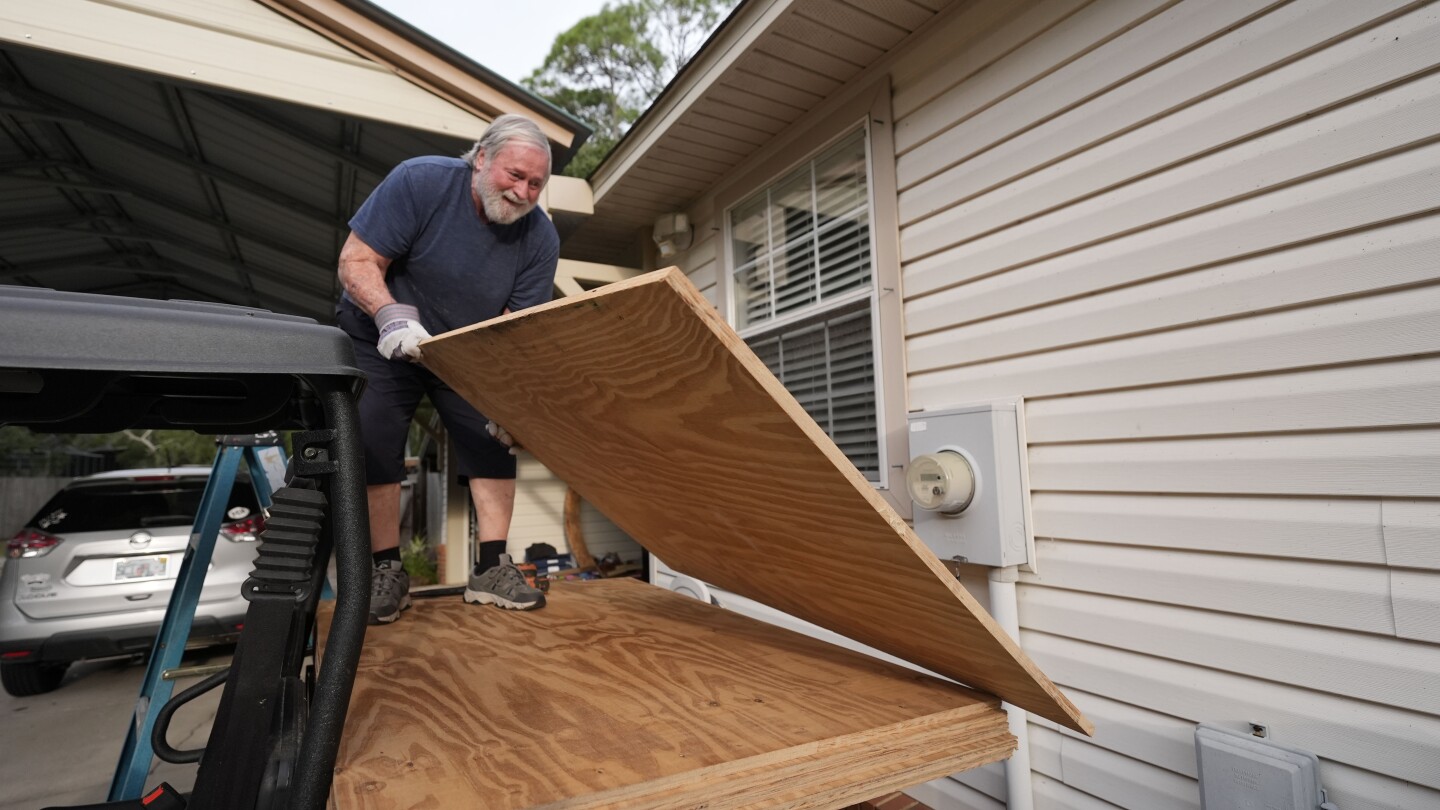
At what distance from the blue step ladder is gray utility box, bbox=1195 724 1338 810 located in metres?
2.82

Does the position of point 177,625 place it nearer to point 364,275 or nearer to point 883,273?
point 364,275

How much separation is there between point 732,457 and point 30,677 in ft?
21.2

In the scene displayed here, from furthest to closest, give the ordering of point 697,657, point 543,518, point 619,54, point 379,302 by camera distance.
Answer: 1. point 619,54
2. point 543,518
3. point 379,302
4. point 697,657

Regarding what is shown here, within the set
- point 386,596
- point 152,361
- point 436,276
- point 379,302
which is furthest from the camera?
point 436,276

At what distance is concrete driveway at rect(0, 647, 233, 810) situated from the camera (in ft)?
10.6

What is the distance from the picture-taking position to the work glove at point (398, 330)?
5.77 feet

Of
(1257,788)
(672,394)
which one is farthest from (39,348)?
(1257,788)

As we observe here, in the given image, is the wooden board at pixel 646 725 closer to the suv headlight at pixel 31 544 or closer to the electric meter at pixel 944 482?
the electric meter at pixel 944 482

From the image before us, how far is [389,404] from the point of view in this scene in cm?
209

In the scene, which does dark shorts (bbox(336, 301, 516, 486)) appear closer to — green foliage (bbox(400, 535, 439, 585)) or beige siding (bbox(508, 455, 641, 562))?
beige siding (bbox(508, 455, 641, 562))

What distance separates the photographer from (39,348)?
67cm

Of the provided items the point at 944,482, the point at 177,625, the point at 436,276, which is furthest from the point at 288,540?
the point at 944,482

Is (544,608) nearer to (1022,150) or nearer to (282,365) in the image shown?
(282,365)

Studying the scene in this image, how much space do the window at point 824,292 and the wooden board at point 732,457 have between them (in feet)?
6.68
